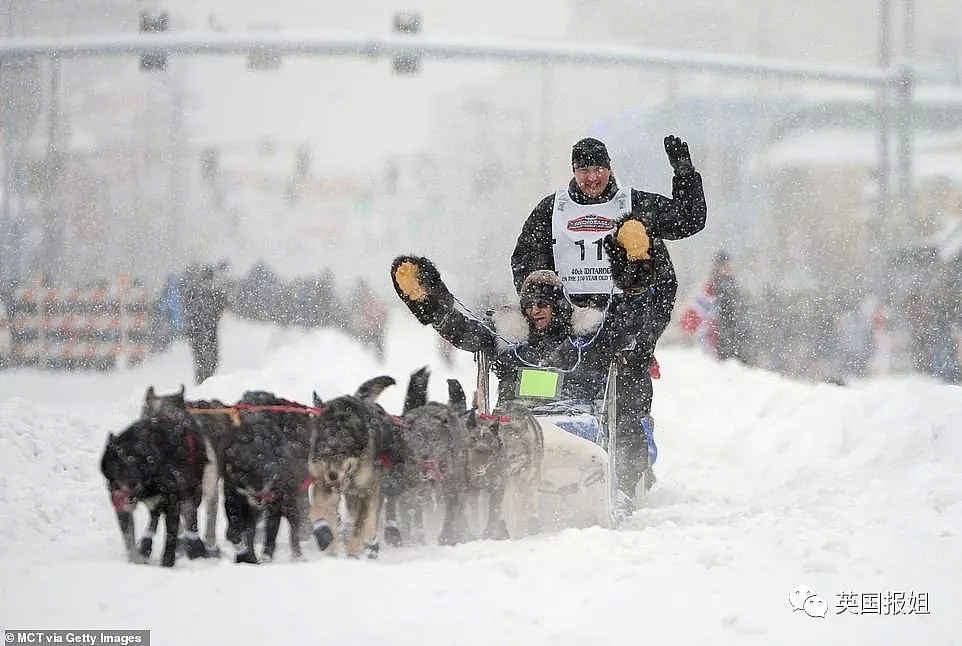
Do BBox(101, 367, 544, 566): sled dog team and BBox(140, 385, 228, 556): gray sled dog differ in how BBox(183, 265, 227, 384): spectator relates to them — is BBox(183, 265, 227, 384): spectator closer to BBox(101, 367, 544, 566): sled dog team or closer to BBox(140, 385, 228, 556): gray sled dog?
BBox(101, 367, 544, 566): sled dog team

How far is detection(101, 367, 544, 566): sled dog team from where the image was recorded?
427 centimetres

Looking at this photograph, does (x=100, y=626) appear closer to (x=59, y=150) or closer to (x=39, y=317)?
(x=39, y=317)

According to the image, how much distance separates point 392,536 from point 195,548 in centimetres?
91

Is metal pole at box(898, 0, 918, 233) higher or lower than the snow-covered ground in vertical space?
higher

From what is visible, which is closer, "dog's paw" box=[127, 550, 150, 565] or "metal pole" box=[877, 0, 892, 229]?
"dog's paw" box=[127, 550, 150, 565]

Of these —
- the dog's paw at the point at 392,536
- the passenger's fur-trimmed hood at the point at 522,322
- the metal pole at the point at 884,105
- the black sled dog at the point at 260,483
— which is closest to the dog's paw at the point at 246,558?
the black sled dog at the point at 260,483

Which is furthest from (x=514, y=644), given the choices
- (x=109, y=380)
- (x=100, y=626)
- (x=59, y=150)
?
(x=59, y=150)

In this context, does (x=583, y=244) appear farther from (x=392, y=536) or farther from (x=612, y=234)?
(x=392, y=536)

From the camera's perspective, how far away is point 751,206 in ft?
100.0

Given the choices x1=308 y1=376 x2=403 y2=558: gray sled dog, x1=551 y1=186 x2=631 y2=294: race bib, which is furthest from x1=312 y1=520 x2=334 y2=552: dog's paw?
x1=551 y1=186 x2=631 y2=294: race bib

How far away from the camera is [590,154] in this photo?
6.21 metres

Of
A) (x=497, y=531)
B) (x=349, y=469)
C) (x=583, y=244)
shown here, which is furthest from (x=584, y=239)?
(x=349, y=469)

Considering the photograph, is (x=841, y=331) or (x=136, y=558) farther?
(x=841, y=331)

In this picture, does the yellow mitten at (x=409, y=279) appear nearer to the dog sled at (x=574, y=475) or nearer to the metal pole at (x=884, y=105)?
the dog sled at (x=574, y=475)
